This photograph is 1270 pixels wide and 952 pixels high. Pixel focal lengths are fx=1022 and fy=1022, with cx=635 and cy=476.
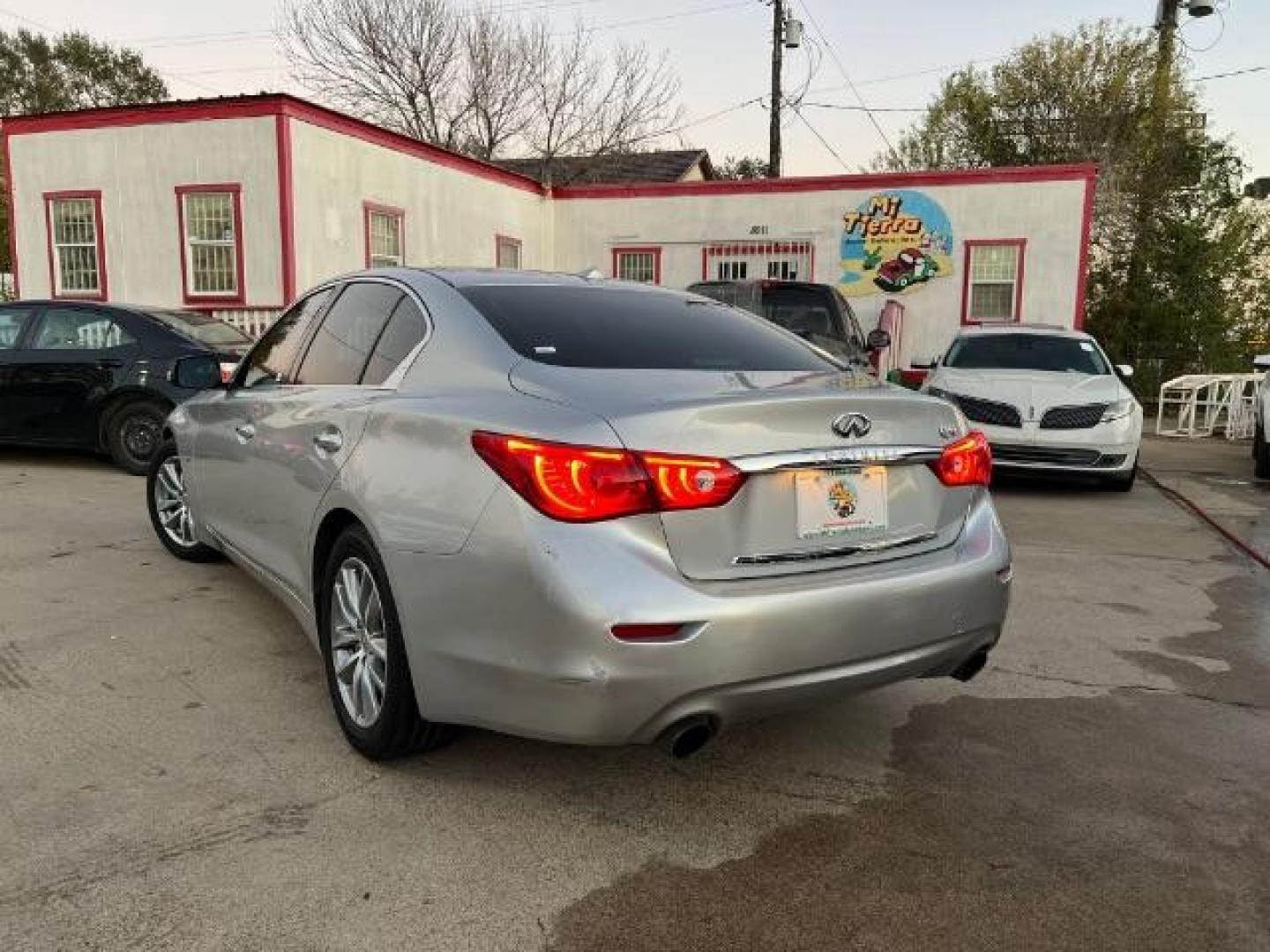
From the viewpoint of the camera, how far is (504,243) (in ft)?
59.2

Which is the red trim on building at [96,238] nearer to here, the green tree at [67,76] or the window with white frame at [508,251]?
the window with white frame at [508,251]

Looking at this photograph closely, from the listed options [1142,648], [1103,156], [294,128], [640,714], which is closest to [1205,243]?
[1103,156]

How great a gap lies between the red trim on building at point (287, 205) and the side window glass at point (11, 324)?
4972mm

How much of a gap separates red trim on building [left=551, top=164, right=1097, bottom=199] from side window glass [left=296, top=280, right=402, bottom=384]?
14.9m

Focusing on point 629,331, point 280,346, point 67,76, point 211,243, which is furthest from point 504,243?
point 67,76

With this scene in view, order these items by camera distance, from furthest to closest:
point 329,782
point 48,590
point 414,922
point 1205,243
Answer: point 1205,243 → point 48,590 → point 329,782 → point 414,922

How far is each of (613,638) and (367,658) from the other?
3.60 ft

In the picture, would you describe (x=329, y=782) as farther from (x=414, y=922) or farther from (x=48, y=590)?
(x=48, y=590)

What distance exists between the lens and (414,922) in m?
2.33

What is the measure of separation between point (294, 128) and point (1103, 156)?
20.7 meters

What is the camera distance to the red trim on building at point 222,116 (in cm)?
1325

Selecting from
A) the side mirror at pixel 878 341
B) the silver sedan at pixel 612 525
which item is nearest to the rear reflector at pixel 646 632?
the silver sedan at pixel 612 525

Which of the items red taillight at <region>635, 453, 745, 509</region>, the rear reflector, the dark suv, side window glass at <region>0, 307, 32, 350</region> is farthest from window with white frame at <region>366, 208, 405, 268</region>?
the rear reflector

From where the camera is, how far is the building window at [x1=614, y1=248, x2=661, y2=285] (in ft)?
61.7
